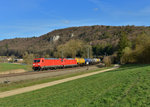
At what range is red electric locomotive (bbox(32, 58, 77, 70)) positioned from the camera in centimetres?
3491

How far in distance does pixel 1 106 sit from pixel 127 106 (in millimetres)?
7763

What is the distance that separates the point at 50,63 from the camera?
38312 millimetres

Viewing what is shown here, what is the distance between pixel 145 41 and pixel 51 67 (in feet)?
113

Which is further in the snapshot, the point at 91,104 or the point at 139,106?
the point at 91,104

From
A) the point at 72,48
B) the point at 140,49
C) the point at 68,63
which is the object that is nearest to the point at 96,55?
the point at 72,48

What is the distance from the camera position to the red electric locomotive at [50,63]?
34.9 metres

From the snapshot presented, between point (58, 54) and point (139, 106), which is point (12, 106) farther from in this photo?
point (58, 54)

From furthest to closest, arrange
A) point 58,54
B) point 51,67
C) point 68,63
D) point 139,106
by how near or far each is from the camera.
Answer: point 58,54, point 68,63, point 51,67, point 139,106

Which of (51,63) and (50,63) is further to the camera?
(51,63)

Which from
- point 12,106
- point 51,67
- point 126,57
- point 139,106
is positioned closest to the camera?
point 139,106

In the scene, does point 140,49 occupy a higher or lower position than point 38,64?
higher

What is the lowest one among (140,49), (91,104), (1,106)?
(1,106)

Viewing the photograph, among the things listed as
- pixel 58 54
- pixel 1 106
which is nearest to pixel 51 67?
pixel 1 106

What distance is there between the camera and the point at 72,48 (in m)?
84.7
